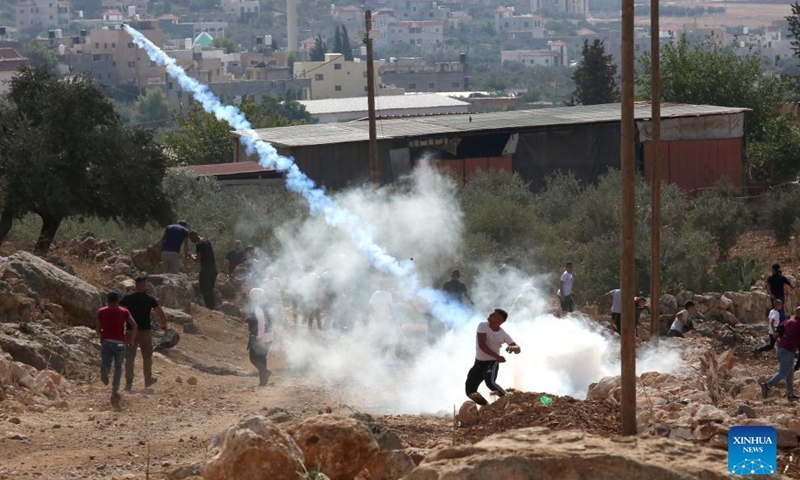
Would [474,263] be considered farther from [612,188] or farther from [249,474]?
[249,474]

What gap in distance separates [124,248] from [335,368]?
32.9ft

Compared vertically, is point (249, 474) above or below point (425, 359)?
above

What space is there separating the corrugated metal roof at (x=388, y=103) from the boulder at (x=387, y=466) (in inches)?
3768

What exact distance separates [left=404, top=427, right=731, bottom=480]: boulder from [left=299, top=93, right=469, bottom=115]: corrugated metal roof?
97.8 meters

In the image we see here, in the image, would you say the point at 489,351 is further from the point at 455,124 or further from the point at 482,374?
the point at 455,124

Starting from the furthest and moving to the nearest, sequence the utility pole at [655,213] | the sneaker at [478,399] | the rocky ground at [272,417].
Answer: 1. the utility pole at [655,213]
2. the sneaker at [478,399]
3. the rocky ground at [272,417]

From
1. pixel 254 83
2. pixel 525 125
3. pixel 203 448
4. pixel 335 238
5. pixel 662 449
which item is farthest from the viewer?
pixel 254 83

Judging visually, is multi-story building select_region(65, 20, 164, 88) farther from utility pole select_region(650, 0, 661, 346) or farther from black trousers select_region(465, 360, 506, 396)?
black trousers select_region(465, 360, 506, 396)

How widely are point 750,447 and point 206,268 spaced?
696 inches

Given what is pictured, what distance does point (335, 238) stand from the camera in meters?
29.5

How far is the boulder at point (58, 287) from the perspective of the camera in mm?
20391

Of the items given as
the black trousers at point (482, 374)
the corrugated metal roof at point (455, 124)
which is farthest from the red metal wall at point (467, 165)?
the black trousers at point (482, 374)

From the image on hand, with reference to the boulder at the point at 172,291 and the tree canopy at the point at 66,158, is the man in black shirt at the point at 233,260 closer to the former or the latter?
the tree canopy at the point at 66,158

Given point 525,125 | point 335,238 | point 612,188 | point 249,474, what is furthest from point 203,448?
point 525,125
